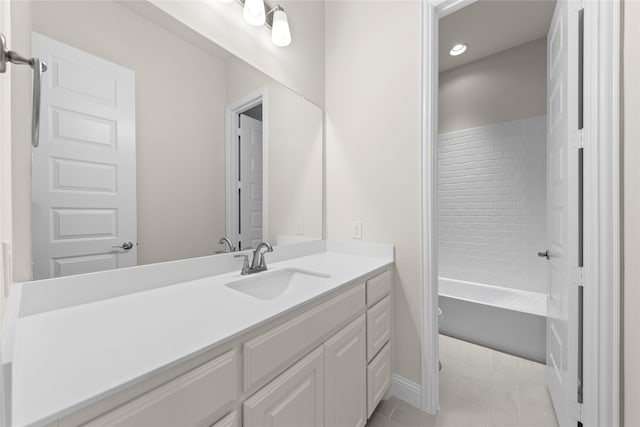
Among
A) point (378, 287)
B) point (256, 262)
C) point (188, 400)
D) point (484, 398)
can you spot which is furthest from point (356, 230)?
point (188, 400)

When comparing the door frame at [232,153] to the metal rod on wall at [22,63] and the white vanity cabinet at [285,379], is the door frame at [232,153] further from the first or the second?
the metal rod on wall at [22,63]

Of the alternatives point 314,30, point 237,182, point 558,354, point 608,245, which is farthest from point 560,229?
point 314,30

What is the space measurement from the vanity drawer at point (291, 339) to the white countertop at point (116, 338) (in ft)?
0.20

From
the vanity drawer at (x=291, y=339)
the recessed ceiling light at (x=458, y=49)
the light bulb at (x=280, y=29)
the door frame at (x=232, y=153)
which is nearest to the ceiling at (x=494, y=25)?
the recessed ceiling light at (x=458, y=49)

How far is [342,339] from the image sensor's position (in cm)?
112

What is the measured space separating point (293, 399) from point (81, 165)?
1016mm

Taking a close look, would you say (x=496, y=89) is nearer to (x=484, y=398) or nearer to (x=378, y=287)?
(x=378, y=287)

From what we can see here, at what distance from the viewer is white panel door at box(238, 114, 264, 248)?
1.44 metres

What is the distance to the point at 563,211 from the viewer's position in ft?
4.25

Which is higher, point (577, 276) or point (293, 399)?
point (577, 276)

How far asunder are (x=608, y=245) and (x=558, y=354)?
2.41ft

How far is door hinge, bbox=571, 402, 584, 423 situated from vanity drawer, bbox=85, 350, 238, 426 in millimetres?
1446

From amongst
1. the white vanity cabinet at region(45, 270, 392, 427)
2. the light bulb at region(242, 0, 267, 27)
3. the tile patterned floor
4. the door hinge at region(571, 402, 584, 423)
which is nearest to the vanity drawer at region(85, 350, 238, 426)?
the white vanity cabinet at region(45, 270, 392, 427)

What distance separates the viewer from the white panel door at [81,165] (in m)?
0.82
